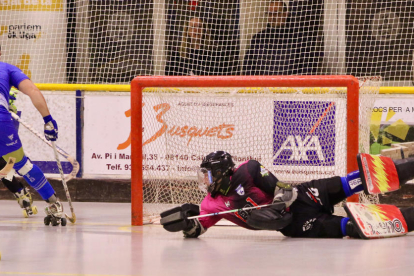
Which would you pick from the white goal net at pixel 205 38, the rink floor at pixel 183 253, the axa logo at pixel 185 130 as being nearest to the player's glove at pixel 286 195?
the rink floor at pixel 183 253

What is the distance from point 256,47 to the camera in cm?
784

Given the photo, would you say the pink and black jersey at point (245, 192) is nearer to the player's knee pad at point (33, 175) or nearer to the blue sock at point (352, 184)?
the blue sock at point (352, 184)

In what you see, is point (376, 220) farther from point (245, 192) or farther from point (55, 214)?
point (55, 214)

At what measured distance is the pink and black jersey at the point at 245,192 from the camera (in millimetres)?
4777

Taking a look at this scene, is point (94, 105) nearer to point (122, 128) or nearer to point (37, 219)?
point (122, 128)

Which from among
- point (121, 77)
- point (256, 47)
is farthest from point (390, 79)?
point (121, 77)

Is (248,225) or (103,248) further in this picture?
(248,225)

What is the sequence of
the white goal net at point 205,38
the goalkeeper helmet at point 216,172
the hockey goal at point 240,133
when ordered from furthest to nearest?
the white goal net at point 205,38 < the hockey goal at point 240,133 < the goalkeeper helmet at point 216,172

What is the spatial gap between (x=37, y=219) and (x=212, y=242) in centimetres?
212

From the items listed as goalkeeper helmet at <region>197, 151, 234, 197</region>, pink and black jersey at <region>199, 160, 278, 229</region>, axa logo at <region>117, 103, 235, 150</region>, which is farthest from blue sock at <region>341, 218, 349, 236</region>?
axa logo at <region>117, 103, 235, 150</region>

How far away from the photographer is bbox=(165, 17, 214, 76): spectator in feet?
26.2

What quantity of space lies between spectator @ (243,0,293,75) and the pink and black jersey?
3.04 metres

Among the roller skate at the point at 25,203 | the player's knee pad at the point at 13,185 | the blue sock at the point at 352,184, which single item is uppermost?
the blue sock at the point at 352,184

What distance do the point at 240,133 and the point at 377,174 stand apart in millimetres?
1903
